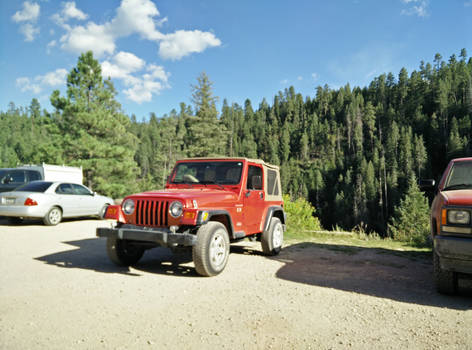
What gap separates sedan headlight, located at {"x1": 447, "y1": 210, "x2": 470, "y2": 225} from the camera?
3836 mm

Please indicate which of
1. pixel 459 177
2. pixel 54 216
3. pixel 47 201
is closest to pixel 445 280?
pixel 459 177

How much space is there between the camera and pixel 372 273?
5.57m

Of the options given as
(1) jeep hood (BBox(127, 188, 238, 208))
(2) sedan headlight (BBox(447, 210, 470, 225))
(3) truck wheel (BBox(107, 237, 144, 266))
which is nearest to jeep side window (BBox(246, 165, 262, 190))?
(1) jeep hood (BBox(127, 188, 238, 208))

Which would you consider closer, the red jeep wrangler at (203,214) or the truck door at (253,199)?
the red jeep wrangler at (203,214)

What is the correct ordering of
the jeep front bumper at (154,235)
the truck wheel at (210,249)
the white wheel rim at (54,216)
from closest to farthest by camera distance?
the jeep front bumper at (154,235), the truck wheel at (210,249), the white wheel rim at (54,216)

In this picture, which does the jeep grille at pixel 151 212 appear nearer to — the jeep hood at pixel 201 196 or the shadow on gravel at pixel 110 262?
the jeep hood at pixel 201 196

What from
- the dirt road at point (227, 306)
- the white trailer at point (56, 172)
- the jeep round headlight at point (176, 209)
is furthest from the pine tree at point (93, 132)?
the jeep round headlight at point (176, 209)

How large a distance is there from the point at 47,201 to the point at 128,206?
22.0 ft

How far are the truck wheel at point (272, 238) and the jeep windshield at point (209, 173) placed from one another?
1.51 metres

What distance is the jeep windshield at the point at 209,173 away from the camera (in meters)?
6.34

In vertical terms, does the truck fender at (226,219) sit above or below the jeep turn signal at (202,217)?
below

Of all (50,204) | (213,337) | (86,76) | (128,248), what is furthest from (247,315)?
(86,76)

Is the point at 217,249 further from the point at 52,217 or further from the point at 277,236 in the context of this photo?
the point at 52,217

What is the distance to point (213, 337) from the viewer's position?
2.99m
